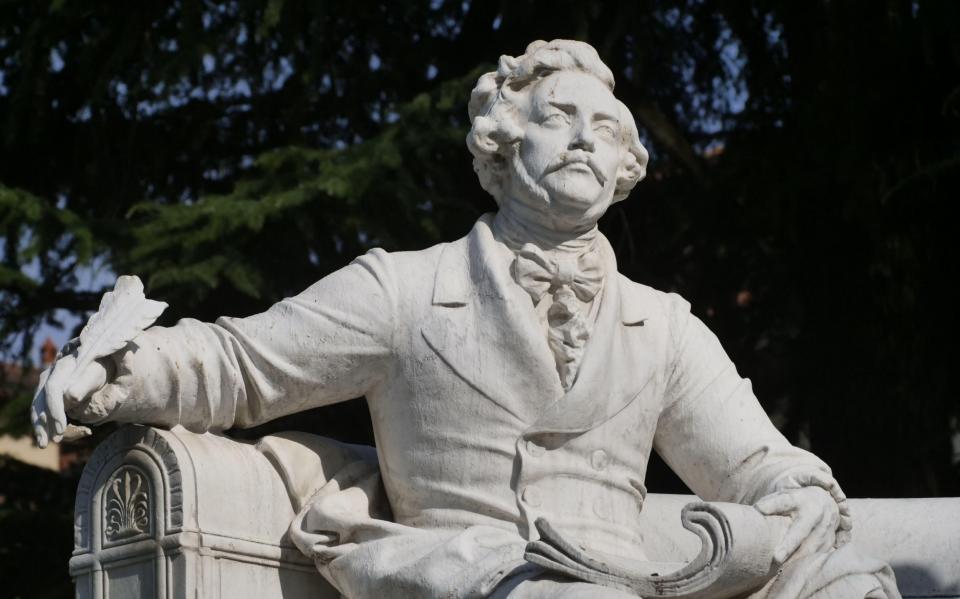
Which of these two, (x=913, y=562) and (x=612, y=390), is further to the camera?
(x=913, y=562)

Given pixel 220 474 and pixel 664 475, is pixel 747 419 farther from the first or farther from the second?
pixel 664 475

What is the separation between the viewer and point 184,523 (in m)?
4.71

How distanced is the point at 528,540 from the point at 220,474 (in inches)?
26.5

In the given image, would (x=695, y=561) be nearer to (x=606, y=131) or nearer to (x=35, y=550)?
(x=606, y=131)

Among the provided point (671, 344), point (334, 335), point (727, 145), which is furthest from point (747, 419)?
point (727, 145)

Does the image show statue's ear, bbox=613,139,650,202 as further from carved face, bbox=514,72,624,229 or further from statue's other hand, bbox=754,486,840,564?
statue's other hand, bbox=754,486,840,564

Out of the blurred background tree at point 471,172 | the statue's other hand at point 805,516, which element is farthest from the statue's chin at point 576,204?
the blurred background tree at point 471,172

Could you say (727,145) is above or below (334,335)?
above

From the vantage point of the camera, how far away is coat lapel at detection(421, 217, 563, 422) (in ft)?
16.1

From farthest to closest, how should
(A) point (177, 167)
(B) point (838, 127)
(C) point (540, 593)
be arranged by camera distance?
1. (A) point (177, 167)
2. (B) point (838, 127)
3. (C) point (540, 593)

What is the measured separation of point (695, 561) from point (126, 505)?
1.24 meters

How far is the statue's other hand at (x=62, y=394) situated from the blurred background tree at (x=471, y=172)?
3.44 meters

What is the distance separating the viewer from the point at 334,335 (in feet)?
16.3

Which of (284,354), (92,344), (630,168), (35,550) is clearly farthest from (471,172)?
(92,344)
